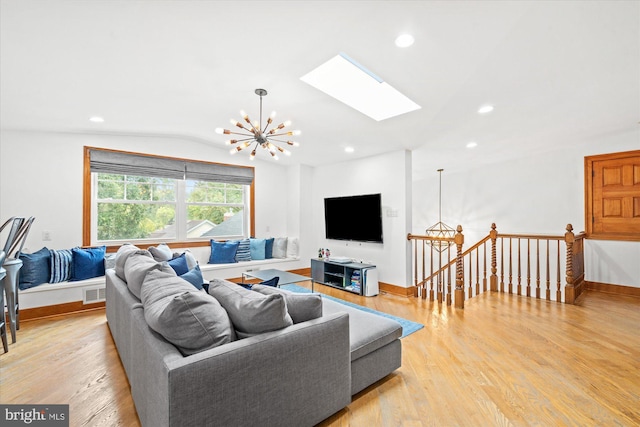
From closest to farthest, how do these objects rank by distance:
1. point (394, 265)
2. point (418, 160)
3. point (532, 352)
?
point (532, 352)
point (394, 265)
point (418, 160)

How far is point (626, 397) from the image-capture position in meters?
1.91

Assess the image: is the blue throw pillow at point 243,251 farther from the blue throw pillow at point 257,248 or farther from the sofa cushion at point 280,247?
the sofa cushion at point 280,247

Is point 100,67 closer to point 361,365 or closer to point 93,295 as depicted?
point 93,295

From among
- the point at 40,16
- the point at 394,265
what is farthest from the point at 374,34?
the point at 394,265

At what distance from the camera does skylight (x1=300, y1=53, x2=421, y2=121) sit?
289 cm

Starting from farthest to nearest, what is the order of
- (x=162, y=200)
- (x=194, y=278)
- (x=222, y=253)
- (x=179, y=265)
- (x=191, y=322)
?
(x=222, y=253) → (x=162, y=200) → (x=179, y=265) → (x=194, y=278) → (x=191, y=322)

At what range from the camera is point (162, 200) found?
4.99 m

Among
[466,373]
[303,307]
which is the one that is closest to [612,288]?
[466,373]

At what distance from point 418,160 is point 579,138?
2.33 m

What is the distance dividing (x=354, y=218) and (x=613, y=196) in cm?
396

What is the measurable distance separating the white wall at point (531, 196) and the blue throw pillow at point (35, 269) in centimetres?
560

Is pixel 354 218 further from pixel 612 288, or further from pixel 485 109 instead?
pixel 612 288

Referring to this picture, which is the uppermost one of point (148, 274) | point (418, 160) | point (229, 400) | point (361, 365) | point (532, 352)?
point (418, 160)

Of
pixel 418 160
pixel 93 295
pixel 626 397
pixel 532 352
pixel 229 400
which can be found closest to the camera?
pixel 229 400
